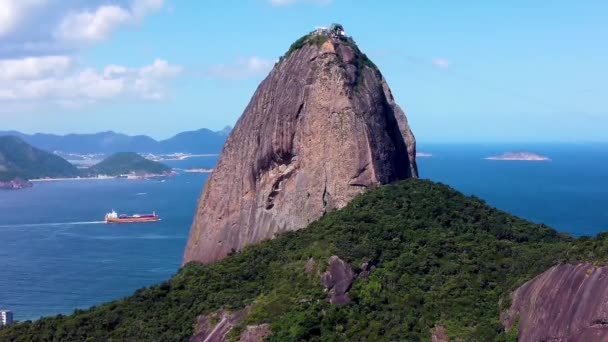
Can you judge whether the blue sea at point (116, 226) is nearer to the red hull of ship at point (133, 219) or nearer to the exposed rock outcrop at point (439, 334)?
the red hull of ship at point (133, 219)

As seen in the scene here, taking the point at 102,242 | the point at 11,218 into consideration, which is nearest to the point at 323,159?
the point at 102,242

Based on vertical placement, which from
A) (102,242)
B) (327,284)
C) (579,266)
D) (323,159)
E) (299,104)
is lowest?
(102,242)

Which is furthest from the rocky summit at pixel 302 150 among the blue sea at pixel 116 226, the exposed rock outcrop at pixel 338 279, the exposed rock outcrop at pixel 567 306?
the blue sea at pixel 116 226

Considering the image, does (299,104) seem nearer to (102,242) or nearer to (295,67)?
(295,67)

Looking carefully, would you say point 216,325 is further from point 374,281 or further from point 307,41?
point 307,41

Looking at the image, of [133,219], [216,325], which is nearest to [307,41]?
[216,325]

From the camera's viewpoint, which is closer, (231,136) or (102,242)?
(231,136)
